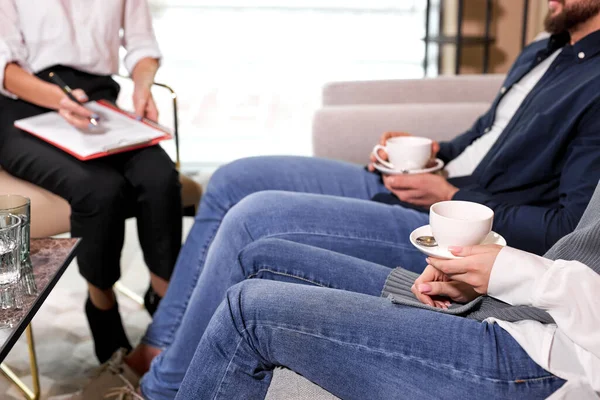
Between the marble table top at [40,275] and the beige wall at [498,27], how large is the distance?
264cm

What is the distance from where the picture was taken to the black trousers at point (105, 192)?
172 centimetres

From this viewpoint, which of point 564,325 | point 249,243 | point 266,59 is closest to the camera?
point 564,325

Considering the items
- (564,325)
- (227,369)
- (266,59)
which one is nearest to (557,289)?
(564,325)

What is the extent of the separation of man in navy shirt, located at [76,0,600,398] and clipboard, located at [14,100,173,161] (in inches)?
9.4

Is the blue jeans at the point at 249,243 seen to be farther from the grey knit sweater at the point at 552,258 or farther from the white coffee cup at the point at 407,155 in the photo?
the grey knit sweater at the point at 552,258

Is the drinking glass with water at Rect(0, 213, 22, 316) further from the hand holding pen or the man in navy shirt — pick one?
the hand holding pen

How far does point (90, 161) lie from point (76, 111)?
0.13 meters

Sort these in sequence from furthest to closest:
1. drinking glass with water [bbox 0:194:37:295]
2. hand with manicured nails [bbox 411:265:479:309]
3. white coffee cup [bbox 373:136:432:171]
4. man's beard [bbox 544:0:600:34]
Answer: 1. white coffee cup [bbox 373:136:432:171]
2. man's beard [bbox 544:0:600:34]
3. drinking glass with water [bbox 0:194:37:295]
4. hand with manicured nails [bbox 411:265:479:309]

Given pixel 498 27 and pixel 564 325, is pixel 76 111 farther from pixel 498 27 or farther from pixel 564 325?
pixel 498 27

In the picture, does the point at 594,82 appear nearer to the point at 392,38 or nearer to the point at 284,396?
the point at 284,396

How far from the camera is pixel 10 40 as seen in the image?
189 centimetres

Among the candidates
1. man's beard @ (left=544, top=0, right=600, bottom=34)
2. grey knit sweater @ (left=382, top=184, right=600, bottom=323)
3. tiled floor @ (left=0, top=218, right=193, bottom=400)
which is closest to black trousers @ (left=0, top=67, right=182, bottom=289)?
tiled floor @ (left=0, top=218, right=193, bottom=400)

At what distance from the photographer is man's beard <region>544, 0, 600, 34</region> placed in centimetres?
149

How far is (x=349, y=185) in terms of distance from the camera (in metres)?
1.79
